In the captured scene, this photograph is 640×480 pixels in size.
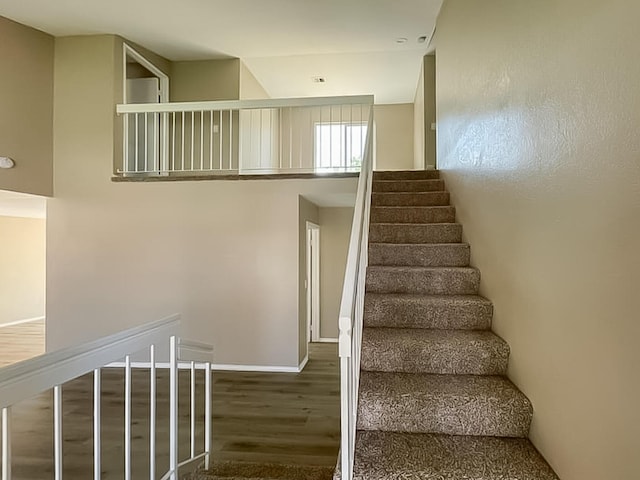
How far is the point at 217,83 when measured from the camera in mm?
6625

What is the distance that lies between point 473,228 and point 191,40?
4689mm

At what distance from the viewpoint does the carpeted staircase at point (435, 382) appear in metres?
1.82

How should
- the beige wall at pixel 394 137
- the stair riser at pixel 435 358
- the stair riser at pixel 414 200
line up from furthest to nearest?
the beige wall at pixel 394 137, the stair riser at pixel 414 200, the stair riser at pixel 435 358

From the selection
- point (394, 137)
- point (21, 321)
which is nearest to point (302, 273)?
point (394, 137)

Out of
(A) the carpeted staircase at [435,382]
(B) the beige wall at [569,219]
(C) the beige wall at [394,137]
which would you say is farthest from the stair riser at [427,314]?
(C) the beige wall at [394,137]

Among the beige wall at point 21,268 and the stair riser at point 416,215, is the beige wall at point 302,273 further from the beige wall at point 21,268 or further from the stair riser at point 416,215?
the beige wall at point 21,268

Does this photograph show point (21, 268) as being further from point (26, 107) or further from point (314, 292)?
point (314, 292)

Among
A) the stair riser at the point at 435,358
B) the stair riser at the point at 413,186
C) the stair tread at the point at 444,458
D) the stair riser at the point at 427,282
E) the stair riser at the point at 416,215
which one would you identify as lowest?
the stair tread at the point at 444,458

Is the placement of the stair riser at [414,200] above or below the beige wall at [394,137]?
below

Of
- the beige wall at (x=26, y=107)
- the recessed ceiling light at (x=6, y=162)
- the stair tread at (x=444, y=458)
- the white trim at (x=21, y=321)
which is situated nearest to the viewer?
the stair tread at (x=444, y=458)

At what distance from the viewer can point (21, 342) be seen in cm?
697

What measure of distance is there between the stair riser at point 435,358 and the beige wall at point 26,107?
4606 millimetres

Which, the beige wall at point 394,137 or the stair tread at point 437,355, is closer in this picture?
the stair tread at point 437,355

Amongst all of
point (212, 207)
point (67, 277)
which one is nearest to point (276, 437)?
point (212, 207)
